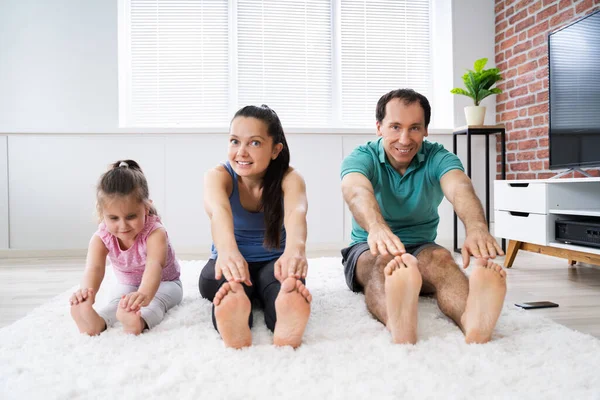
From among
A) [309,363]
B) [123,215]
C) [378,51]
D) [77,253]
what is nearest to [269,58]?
[378,51]

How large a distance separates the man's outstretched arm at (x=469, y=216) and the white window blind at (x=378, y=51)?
7.79 feet

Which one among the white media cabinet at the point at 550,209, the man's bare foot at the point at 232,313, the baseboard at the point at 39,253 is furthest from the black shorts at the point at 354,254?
the baseboard at the point at 39,253

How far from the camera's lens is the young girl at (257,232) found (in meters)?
1.11

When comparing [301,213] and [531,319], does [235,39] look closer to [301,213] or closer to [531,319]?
[301,213]

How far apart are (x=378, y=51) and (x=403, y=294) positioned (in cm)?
303

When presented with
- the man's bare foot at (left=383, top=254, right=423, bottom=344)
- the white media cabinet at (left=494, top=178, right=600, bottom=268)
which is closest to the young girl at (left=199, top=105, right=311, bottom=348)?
the man's bare foot at (left=383, top=254, right=423, bottom=344)

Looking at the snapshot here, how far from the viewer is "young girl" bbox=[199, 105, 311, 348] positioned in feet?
3.63

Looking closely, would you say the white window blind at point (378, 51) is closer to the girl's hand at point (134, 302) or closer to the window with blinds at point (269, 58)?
the window with blinds at point (269, 58)

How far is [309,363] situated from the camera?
104 cm

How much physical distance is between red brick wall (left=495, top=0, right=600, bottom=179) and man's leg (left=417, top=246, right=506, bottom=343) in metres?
1.84

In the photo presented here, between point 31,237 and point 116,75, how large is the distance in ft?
4.20

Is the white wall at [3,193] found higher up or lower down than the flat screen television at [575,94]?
lower down

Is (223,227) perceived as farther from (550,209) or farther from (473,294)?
(550,209)

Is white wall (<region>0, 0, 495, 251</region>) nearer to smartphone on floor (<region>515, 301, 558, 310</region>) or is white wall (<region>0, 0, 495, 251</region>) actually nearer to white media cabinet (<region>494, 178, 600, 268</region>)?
white media cabinet (<region>494, 178, 600, 268</region>)
